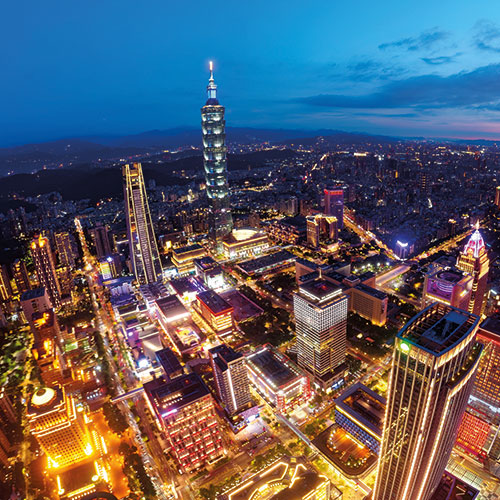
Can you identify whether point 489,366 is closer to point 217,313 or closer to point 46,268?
point 217,313

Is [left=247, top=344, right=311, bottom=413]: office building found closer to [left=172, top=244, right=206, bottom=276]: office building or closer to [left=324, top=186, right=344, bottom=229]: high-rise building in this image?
[left=172, top=244, right=206, bottom=276]: office building

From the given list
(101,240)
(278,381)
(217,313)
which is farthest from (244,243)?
(278,381)

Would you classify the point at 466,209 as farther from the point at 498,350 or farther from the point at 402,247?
the point at 498,350

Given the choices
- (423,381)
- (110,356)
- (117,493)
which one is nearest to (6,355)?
(110,356)

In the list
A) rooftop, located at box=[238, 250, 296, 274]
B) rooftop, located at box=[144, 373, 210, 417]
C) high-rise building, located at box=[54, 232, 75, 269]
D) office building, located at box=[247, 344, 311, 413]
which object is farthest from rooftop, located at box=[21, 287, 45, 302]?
office building, located at box=[247, 344, 311, 413]

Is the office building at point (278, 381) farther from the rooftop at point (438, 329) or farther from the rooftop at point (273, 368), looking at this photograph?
the rooftop at point (438, 329)
